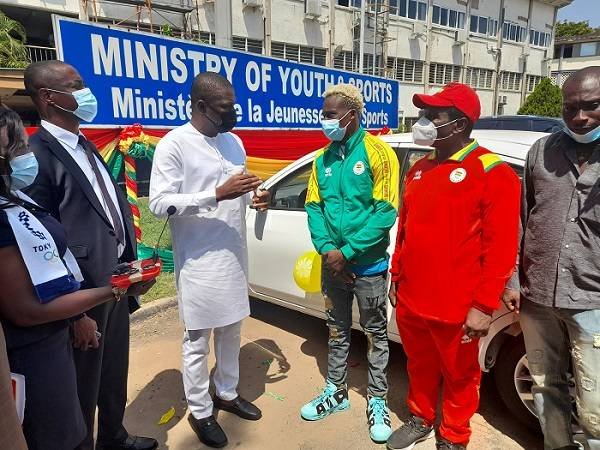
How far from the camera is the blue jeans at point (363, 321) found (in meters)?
2.53

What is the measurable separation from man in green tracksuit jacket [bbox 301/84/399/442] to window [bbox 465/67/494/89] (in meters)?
27.1

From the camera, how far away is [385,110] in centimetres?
770

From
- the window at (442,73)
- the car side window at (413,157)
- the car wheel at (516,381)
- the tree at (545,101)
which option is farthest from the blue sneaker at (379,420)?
the window at (442,73)

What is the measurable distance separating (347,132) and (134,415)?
220 centimetres

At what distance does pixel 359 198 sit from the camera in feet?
7.96

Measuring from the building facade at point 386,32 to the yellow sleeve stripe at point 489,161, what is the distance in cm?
1120

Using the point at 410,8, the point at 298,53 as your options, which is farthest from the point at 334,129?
the point at 410,8

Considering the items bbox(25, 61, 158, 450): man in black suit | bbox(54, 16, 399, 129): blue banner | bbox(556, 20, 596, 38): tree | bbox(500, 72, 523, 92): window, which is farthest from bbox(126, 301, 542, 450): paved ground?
bbox(556, 20, 596, 38): tree

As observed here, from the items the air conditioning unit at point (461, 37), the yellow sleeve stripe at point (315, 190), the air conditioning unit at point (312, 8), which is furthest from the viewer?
the air conditioning unit at point (461, 37)

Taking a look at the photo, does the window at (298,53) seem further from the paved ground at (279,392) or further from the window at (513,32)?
the paved ground at (279,392)

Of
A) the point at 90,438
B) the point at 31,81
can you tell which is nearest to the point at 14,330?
the point at 90,438

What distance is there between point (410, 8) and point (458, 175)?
24.4 metres

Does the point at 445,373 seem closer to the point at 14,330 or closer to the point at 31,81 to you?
the point at 14,330

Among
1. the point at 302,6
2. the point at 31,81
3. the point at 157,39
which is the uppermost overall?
the point at 302,6
